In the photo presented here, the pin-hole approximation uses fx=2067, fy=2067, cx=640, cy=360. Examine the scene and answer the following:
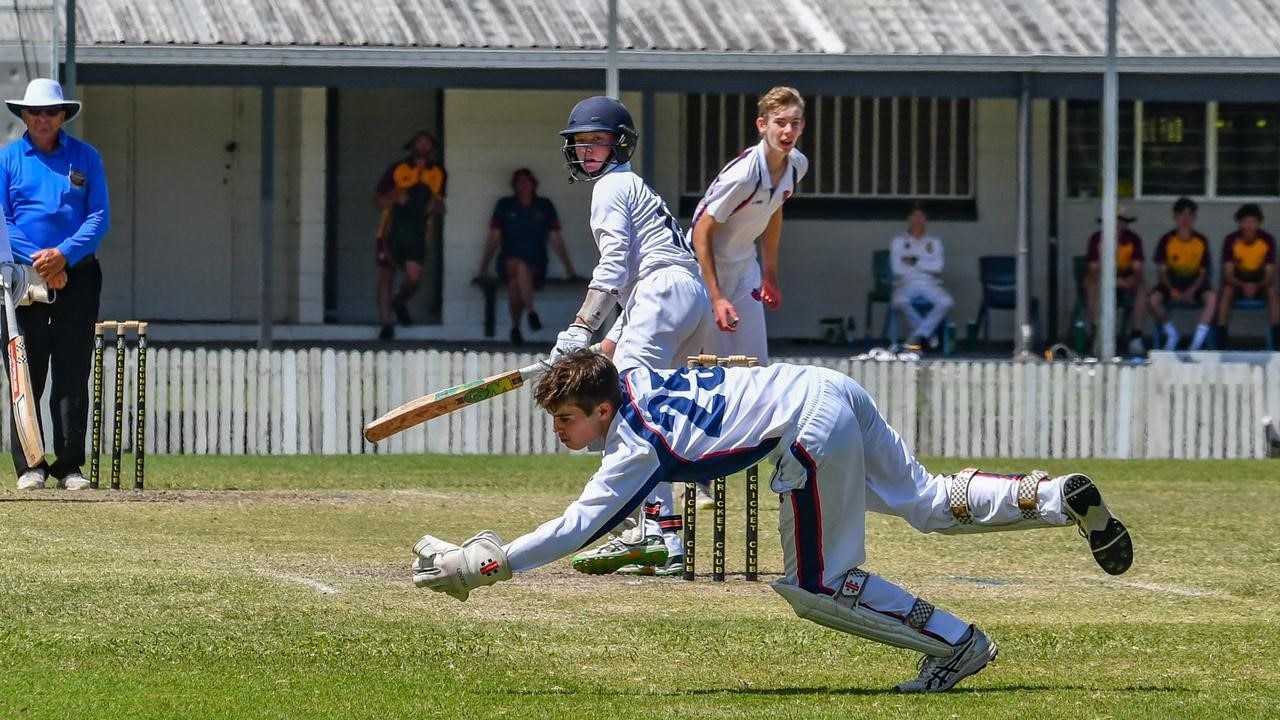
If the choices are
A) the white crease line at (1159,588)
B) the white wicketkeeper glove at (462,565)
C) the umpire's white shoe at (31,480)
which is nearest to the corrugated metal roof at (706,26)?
the umpire's white shoe at (31,480)

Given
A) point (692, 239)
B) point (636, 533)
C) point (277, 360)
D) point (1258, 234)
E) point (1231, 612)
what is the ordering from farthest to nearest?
point (1258, 234)
point (277, 360)
point (692, 239)
point (636, 533)
point (1231, 612)

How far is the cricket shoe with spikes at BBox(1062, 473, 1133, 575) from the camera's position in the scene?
6.22 m

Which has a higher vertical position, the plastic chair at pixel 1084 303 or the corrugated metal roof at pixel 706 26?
the corrugated metal roof at pixel 706 26

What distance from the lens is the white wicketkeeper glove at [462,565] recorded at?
578cm

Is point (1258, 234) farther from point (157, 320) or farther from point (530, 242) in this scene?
point (157, 320)

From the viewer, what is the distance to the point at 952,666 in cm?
618

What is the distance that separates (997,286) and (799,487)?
16.0m

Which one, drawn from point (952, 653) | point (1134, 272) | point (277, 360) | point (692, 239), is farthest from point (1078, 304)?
point (952, 653)

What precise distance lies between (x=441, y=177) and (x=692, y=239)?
12.0 metres

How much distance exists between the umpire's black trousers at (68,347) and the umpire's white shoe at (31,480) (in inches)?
1.9

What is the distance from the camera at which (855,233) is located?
22.1 metres

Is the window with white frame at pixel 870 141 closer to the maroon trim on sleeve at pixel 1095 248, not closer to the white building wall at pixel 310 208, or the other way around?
the maroon trim on sleeve at pixel 1095 248

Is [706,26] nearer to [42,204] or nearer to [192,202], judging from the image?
[192,202]

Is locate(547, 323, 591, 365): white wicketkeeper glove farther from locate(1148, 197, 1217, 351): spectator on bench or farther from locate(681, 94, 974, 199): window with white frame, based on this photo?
locate(681, 94, 974, 199): window with white frame
